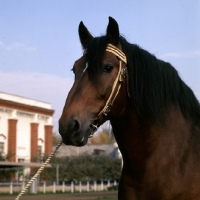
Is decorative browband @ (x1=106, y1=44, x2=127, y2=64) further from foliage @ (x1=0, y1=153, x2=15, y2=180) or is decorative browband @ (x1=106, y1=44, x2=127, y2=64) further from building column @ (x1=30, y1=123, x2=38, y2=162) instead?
building column @ (x1=30, y1=123, x2=38, y2=162)

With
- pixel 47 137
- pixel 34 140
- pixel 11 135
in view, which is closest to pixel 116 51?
pixel 11 135

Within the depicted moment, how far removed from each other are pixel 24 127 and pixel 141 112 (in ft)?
182

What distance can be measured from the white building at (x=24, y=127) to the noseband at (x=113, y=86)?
47.2 m

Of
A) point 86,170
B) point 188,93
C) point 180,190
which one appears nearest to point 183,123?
point 188,93

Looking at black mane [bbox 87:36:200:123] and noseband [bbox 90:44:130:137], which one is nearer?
noseband [bbox 90:44:130:137]

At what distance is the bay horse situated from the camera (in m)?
4.11

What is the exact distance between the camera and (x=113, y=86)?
4.17 m

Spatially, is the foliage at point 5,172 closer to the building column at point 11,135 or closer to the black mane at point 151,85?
the building column at point 11,135

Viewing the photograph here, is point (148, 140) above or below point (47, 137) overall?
below

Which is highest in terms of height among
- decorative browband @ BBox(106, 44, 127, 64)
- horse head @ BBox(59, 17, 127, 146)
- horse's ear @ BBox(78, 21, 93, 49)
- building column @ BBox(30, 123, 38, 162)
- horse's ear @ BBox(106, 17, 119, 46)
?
building column @ BBox(30, 123, 38, 162)

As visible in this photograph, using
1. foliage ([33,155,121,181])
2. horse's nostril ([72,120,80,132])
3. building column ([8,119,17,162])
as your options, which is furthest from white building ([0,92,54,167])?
horse's nostril ([72,120,80,132])

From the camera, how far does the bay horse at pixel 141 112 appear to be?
4113 mm

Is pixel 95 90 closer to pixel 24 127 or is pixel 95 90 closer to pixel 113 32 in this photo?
pixel 113 32

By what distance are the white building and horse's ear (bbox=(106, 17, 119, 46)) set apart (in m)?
47.2
